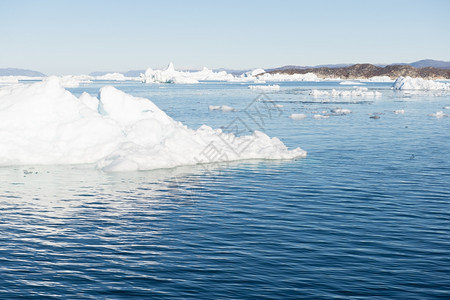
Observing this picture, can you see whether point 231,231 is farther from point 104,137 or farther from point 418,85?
point 418,85

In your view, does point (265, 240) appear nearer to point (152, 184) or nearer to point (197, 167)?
point (152, 184)

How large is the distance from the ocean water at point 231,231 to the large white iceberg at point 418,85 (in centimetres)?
10514

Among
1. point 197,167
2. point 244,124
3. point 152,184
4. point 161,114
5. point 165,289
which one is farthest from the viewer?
point 244,124

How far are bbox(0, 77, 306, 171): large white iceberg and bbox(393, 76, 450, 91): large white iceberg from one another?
106 metres

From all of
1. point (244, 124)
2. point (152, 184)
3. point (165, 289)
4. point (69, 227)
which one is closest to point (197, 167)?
point (152, 184)

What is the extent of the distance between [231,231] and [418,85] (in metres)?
123

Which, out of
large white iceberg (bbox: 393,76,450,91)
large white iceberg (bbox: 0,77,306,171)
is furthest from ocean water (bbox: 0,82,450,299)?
large white iceberg (bbox: 393,76,450,91)

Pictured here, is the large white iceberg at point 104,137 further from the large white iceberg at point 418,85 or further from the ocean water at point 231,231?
the large white iceberg at point 418,85

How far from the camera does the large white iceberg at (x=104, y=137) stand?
85.3 feet

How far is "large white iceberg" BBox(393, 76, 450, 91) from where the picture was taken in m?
125

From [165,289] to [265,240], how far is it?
13.7 ft

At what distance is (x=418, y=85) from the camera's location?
12738 centimetres

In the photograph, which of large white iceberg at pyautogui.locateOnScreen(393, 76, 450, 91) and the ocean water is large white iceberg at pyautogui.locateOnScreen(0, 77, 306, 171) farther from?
large white iceberg at pyautogui.locateOnScreen(393, 76, 450, 91)

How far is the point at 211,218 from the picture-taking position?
16797 millimetres
